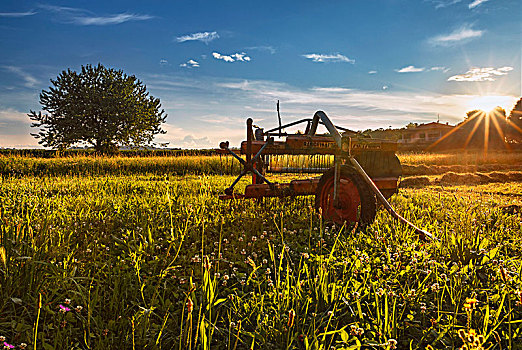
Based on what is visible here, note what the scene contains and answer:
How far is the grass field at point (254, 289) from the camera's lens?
2584 millimetres

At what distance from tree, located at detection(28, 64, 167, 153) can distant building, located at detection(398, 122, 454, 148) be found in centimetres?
5243

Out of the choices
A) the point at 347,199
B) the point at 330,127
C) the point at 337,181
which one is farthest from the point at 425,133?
the point at 337,181

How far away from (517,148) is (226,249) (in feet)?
179

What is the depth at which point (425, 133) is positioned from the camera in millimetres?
73188

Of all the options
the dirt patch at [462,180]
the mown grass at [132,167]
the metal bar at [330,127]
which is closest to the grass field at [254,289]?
the metal bar at [330,127]

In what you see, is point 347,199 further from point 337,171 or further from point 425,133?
point 425,133

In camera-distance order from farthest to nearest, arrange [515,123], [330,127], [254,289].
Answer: [515,123] < [330,127] < [254,289]

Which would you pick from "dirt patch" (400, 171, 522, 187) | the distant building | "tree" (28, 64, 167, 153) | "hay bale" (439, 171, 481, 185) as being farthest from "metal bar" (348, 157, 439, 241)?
the distant building

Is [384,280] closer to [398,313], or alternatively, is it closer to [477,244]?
[398,313]

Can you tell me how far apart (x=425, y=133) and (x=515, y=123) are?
27184mm

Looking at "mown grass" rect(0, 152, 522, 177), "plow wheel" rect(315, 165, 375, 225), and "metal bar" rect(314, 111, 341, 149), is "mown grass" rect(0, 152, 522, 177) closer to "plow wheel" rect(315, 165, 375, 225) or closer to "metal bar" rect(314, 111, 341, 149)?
"metal bar" rect(314, 111, 341, 149)

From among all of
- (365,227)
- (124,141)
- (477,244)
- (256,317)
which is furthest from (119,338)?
(124,141)

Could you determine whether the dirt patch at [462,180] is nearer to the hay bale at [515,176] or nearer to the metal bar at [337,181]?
the hay bale at [515,176]

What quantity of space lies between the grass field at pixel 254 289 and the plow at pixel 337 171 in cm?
39
